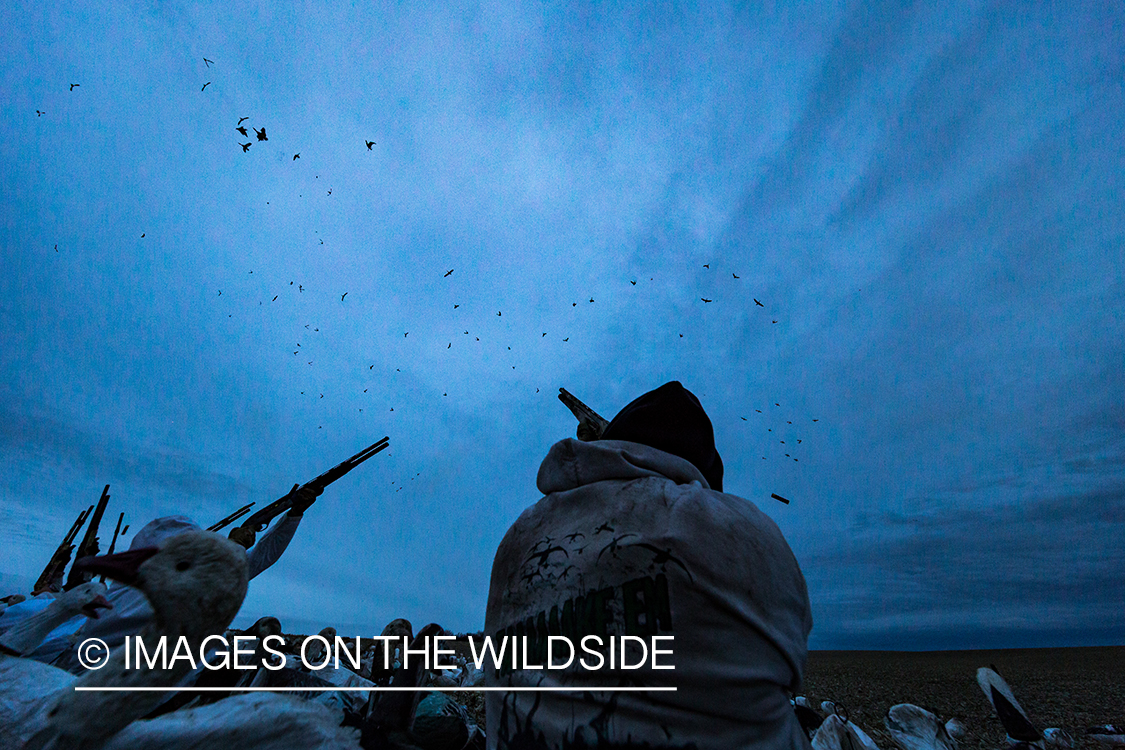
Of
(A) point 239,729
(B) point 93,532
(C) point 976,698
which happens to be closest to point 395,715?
(A) point 239,729

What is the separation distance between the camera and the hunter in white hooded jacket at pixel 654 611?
1373mm

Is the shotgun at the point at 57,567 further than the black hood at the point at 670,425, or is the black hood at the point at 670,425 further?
the shotgun at the point at 57,567

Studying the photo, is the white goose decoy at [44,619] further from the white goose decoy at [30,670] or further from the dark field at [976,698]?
the dark field at [976,698]

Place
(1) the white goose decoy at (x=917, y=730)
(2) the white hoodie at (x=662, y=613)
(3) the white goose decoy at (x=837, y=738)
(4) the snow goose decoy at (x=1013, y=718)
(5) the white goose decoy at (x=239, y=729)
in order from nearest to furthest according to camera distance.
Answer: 1. (2) the white hoodie at (x=662, y=613)
2. (5) the white goose decoy at (x=239, y=729)
3. (3) the white goose decoy at (x=837, y=738)
4. (1) the white goose decoy at (x=917, y=730)
5. (4) the snow goose decoy at (x=1013, y=718)

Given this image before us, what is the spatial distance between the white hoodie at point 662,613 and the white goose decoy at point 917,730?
4.77 m

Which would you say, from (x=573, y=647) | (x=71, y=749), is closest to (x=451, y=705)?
(x=71, y=749)

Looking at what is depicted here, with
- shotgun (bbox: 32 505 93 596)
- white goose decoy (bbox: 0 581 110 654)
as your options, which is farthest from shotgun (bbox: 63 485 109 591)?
white goose decoy (bbox: 0 581 110 654)

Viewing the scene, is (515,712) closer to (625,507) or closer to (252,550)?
(625,507)

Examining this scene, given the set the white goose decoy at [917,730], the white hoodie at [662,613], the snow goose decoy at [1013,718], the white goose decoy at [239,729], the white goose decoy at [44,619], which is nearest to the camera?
the white hoodie at [662,613]

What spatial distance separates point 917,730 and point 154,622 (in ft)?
21.8

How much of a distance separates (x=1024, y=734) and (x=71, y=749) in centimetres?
782

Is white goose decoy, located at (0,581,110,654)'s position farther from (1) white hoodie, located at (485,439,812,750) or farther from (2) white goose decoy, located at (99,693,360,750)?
(1) white hoodie, located at (485,439,812,750)

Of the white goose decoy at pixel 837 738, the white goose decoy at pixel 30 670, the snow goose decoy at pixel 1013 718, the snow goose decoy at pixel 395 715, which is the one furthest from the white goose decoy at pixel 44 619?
the snow goose decoy at pixel 1013 718

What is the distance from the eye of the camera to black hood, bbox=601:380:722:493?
2.19m
